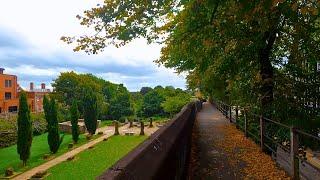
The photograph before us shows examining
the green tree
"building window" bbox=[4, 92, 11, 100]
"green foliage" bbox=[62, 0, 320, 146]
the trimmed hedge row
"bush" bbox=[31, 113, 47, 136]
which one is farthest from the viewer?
the green tree

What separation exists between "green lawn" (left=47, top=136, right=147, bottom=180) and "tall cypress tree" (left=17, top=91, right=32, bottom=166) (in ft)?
12.7

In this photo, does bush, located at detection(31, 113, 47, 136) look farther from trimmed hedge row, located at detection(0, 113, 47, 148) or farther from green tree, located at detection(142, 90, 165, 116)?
green tree, located at detection(142, 90, 165, 116)

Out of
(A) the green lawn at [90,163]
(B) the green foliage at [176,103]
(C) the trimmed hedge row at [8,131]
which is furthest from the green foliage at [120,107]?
(A) the green lawn at [90,163]

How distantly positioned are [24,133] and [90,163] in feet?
23.4

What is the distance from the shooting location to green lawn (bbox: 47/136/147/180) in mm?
30672

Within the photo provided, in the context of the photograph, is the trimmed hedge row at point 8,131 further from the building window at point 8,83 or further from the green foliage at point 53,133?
the building window at point 8,83

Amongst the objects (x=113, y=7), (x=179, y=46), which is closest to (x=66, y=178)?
(x=179, y=46)

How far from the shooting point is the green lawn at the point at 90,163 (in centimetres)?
3067

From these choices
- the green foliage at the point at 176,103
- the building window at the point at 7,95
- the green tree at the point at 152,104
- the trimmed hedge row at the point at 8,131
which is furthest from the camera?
the green tree at the point at 152,104

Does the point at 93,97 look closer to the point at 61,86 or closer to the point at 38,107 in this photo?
the point at 61,86

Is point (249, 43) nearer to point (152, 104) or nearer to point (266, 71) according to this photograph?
point (266, 71)

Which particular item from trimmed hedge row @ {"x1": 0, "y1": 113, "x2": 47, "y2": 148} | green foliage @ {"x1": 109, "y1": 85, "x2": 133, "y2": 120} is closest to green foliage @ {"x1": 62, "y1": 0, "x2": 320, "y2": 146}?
trimmed hedge row @ {"x1": 0, "y1": 113, "x2": 47, "y2": 148}

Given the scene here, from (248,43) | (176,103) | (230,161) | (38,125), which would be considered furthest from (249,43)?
(38,125)

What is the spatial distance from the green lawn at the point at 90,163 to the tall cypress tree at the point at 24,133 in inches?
152
